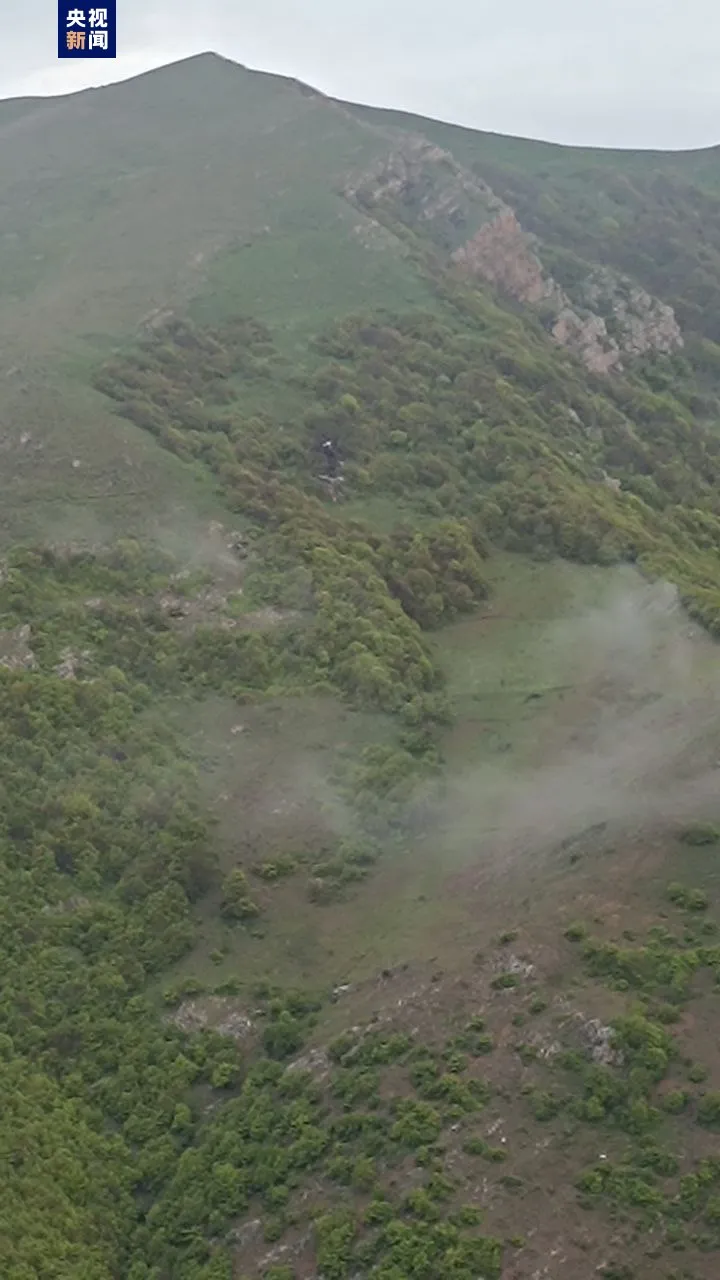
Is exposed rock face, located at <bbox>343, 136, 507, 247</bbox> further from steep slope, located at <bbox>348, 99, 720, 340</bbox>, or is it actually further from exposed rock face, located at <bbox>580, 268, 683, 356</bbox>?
exposed rock face, located at <bbox>580, 268, 683, 356</bbox>

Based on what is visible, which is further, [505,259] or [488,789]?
[505,259]

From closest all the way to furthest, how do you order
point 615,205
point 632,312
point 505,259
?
point 505,259 < point 632,312 < point 615,205

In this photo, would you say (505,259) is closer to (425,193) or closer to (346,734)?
(425,193)

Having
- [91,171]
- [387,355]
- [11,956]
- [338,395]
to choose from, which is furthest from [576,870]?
[91,171]

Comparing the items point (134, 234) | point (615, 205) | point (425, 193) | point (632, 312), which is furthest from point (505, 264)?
point (615, 205)

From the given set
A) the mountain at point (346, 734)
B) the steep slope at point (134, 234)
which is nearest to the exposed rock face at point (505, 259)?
the mountain at point (346, 734)

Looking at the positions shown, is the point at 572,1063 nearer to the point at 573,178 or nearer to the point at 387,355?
the point at 387,355
